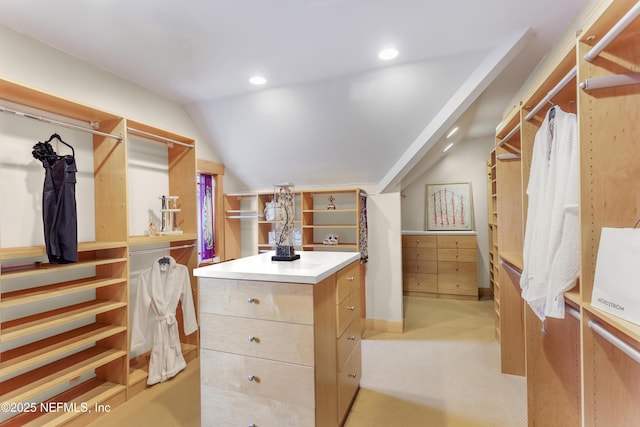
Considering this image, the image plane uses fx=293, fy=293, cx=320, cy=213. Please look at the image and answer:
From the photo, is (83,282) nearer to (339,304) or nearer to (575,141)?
(339,304)

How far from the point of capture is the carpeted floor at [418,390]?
203cm

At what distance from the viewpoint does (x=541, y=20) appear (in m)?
1.92

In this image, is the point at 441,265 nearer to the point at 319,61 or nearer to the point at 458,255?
the point at 458,255

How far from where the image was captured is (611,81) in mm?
987

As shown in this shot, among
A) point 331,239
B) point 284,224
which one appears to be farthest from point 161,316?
point 331,239

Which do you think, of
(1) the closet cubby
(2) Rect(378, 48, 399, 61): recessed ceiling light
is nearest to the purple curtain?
(1) the closet cubby

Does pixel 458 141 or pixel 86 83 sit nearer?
pixel 86 83

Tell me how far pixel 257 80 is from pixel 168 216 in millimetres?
1561

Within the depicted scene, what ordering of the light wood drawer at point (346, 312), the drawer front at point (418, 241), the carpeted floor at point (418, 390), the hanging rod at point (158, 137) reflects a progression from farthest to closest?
the drawer front at point (418, 241) → the hanging rod at point (158, 137) → the carpeted floor at point (418, 390) → the light wood drawer at point (346, 312)

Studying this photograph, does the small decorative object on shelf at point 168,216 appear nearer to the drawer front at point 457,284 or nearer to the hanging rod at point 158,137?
the hanging rod at point 158,137

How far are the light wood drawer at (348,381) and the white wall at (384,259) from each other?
1.37 m

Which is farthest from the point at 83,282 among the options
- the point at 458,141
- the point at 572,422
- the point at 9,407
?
the point at 458,141

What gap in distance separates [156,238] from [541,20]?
131 inches

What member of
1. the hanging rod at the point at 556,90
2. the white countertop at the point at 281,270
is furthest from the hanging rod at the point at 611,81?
the white countertop at the point at 281,270
